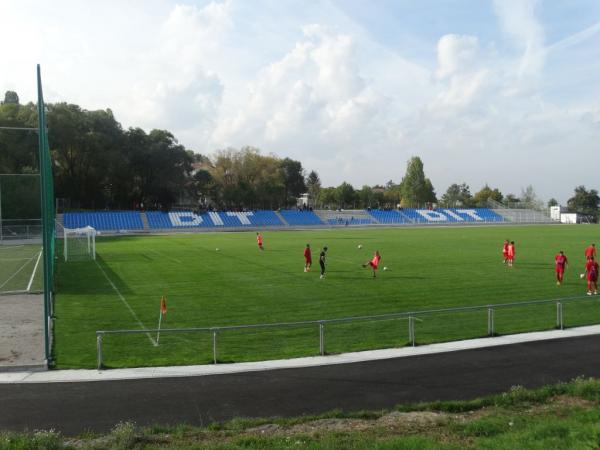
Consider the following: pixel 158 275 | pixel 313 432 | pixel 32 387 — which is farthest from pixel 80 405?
pixel 158 275

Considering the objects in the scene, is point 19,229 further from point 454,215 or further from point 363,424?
point 454,215

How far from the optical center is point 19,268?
30156 mm

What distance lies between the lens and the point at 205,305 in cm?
1888

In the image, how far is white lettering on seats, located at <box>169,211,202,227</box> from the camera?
7989 cm

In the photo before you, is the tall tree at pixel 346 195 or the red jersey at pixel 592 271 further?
the tall tree at pixel 346 195

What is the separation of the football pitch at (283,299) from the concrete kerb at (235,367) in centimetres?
59

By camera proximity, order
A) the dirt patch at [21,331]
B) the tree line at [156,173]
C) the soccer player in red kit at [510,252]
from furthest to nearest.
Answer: the tree line at [156,173]
the soccer player in red kit at [510,252]
the dirt patch at [21,331]

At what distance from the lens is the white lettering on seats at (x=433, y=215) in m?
94.7

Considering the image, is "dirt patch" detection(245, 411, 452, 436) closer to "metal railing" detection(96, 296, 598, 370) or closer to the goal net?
"metal railing" detection(96, 296, 598, 370)

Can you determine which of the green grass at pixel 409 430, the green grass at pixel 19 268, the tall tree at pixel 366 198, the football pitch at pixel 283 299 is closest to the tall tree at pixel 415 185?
the tall tree at pixel 366 198

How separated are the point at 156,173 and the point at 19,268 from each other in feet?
199

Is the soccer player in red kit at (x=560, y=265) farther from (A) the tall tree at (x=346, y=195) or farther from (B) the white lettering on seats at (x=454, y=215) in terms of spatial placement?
(A) the tall tree at (x=346, y=195)

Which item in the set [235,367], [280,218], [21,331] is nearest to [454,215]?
[280,218]

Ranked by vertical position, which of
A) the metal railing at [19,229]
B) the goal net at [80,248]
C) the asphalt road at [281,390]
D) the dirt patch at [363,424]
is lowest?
the asphalt road at [281,390]
